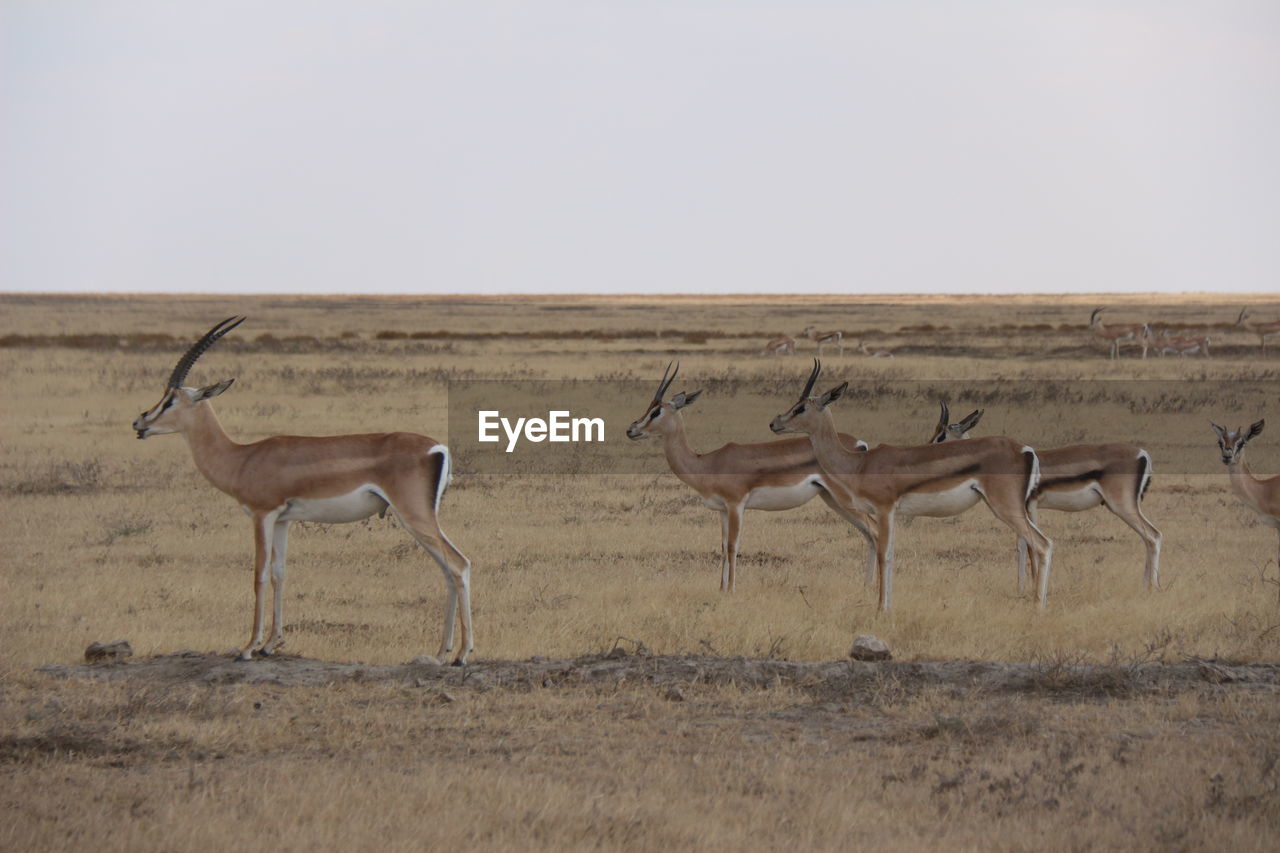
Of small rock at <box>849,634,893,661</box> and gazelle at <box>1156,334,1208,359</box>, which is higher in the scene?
gazelle at <box>1156,334,1208,359</box>

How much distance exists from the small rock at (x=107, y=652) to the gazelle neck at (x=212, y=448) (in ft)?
3.79

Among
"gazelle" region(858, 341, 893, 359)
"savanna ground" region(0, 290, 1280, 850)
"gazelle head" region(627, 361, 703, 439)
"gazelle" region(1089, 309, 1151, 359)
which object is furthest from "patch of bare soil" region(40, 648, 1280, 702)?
"gazelle" region(1089, 309, 1151, 359)

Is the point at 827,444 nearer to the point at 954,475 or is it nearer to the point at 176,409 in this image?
the point at 954,475

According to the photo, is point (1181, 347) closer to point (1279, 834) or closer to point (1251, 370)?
point (1251, 370)

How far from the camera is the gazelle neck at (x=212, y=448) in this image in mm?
9055

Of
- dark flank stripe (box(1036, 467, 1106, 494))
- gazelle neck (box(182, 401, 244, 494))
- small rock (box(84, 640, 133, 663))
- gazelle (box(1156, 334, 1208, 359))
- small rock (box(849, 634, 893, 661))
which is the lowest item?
small rock (box(84, 640, 133, 663))

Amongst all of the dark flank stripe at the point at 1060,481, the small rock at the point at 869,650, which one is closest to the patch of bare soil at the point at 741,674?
the small rock at the point at 869,650

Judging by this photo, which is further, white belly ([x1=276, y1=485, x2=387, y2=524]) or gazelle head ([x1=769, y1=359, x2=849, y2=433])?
gazelle head ([x1=769, y1=359, x2=849, y2=433])

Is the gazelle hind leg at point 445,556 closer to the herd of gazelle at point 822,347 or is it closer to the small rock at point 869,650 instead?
the small rock at point 869,650

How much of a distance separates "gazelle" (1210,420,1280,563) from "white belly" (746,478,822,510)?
339 cm

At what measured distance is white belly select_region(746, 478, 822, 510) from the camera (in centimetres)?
1163

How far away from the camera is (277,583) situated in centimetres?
875

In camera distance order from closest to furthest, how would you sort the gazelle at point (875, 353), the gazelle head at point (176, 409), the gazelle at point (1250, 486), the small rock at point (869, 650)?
the small rock at point (869, 650), the gazelle head at point (176, 409), the gazelle at point (1250, 486), the gazelle at point (875, 353)

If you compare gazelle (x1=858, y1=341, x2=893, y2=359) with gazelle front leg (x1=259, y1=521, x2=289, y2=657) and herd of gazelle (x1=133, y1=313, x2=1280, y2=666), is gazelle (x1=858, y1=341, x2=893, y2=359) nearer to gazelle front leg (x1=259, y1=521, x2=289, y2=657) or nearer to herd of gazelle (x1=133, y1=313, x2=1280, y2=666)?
herd of gazelle (x1=133, y1=313, x2=1280, y2=666)
